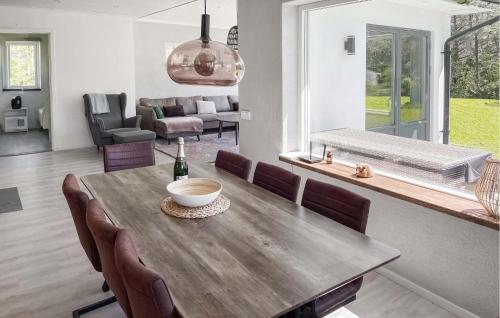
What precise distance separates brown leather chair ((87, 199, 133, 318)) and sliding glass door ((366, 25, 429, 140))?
7.53 feet

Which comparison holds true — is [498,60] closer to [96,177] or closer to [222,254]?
[222,254]

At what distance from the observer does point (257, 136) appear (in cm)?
428

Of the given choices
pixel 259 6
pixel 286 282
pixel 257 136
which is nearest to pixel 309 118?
pixel 257 136

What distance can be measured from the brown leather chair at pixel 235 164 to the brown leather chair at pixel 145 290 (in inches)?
65.0

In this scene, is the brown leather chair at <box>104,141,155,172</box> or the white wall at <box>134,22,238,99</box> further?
the white wall at <box>134,22,238,99</box>

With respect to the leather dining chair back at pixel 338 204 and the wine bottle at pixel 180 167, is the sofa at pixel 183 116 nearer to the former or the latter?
the wine bottle at pixel 180 167

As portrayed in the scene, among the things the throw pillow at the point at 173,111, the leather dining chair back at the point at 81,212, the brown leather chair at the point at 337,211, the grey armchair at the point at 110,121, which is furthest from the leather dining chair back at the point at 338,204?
the throw pillow at the point at 173,111

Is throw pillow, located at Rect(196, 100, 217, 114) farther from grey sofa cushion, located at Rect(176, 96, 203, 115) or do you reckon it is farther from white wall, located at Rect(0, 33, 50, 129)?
white wall, located at Rect(0, 33, 50, 129)

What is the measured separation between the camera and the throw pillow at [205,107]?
9672 millimetres

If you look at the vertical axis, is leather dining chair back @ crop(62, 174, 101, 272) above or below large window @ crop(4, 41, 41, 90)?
below

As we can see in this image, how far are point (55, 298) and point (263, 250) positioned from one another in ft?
5.73

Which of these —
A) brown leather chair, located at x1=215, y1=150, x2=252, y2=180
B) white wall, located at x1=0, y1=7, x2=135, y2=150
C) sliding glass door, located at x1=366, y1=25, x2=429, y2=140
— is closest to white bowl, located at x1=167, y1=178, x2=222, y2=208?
brown leather chair, located at x1=215, y1=150, x2=252, y2=180

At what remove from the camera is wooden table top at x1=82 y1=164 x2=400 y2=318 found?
4.45ft

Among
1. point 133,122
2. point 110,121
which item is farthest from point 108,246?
point 110,121
